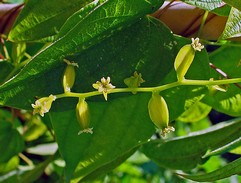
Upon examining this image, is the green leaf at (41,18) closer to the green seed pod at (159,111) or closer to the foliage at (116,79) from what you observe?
the foliage at (116,79)

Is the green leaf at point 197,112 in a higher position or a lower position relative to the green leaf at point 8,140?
higher

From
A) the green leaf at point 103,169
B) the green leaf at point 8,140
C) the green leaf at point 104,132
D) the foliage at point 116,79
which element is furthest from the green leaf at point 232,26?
the green leaf at point 8,140

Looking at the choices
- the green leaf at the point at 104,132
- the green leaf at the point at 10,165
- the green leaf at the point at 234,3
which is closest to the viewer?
the green leaf at the point at 234,3

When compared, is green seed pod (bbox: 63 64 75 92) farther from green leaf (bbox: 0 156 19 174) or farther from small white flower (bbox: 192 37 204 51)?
green leaf (bbox: 0 156 19 174)

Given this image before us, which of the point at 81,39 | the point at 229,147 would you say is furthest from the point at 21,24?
the point at 229,147

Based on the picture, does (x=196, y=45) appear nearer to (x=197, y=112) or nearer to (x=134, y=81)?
(x=134, y=81)

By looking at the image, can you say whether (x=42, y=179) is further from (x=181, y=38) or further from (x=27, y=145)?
(x=181, y=38)

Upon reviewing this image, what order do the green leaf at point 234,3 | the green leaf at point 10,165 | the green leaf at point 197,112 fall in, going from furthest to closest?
the green leaf at point 10,165 → the green leaf at point 197,112 → the green leaf at point 234,3

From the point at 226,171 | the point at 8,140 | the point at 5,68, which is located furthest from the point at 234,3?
the point at 8,140
